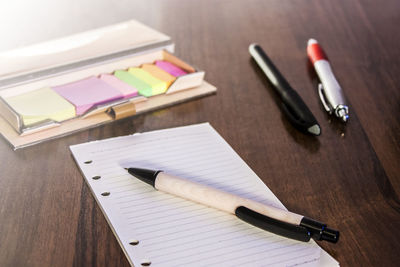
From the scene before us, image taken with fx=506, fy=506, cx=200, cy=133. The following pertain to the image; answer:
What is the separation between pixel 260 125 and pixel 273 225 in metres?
0.27

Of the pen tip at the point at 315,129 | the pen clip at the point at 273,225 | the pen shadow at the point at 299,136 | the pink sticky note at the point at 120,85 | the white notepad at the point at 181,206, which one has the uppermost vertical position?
the pink sticky note at the point at 120,85

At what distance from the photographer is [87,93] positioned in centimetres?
85

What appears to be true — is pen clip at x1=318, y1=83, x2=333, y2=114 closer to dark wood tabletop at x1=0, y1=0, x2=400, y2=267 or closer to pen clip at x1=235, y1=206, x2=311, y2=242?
dark wood tabletop at x1=0, y1=0, x2=400, y2=267

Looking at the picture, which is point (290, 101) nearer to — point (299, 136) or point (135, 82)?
point (299, 136)

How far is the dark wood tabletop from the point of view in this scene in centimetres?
60

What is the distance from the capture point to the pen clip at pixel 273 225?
1.92ft

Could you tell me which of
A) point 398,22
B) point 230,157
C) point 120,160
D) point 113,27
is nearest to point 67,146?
point 120,160

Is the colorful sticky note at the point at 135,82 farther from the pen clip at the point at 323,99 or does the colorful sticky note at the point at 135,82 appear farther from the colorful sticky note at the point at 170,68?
the pen clip at the point at 323,99

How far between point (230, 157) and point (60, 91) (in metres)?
0.31

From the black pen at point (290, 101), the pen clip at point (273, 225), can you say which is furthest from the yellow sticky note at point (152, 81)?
the pen clip at point (273, 225)

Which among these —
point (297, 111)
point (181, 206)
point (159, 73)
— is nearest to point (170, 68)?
point (159, 73)

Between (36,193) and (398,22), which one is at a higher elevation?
(398,22)

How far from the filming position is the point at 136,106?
0.85 m

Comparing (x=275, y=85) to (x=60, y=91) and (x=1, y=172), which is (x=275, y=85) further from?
(x=1, y=172)
